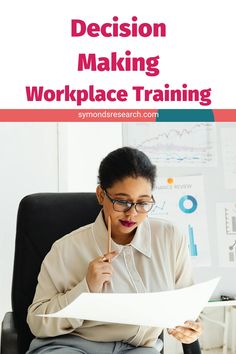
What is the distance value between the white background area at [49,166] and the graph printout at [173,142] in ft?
0.37

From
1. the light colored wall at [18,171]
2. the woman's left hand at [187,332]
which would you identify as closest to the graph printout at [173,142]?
the light colored wall at [18,171]

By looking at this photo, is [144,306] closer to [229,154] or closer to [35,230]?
[35,230]

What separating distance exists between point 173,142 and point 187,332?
1154 mm

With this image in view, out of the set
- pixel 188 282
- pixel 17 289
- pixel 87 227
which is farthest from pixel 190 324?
pixel 17 289

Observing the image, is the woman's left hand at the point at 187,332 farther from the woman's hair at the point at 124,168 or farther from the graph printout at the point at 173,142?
the graph printout at the point at 173,142

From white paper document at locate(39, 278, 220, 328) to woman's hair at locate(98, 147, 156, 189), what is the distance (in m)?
0.33

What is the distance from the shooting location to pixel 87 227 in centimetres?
141

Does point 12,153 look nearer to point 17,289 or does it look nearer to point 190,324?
point 17,289

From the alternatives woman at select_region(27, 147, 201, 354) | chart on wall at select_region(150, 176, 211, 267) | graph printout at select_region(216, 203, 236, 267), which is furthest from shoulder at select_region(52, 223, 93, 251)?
graph printout at select_region(216, 203, 236, 267)

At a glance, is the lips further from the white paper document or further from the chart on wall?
the chart on wall

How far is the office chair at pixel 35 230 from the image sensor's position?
1412mm

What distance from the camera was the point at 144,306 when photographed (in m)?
1.09

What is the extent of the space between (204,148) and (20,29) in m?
0.96

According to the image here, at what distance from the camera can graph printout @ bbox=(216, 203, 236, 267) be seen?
2.20 metres
